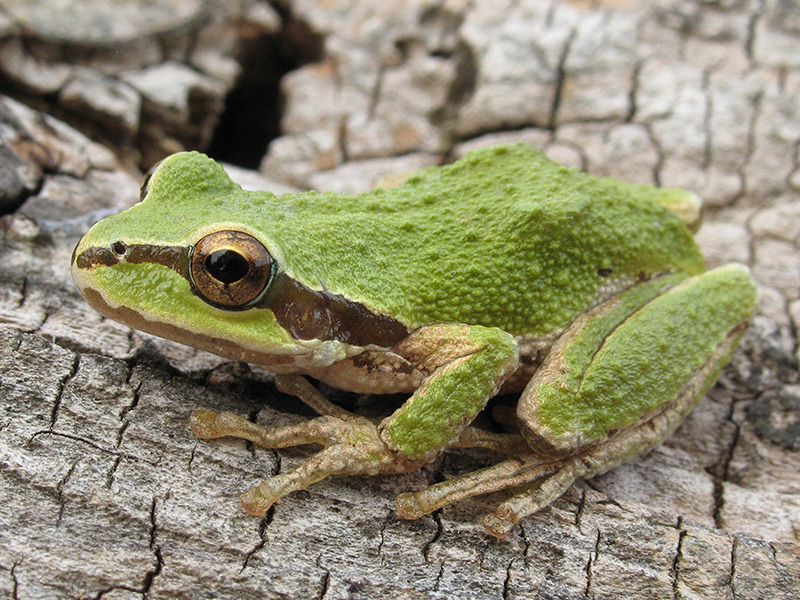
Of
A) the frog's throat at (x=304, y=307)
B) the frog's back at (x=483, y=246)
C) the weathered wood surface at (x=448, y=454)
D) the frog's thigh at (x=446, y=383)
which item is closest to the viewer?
the weathered wood surface at (x=448, y=454)

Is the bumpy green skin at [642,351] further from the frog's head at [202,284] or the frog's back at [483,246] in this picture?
the frog's head at [202,284]

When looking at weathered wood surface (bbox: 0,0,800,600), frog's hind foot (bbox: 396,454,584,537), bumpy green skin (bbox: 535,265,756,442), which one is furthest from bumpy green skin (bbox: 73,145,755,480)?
weathered wood surface (bbox: 0,0,800,600)

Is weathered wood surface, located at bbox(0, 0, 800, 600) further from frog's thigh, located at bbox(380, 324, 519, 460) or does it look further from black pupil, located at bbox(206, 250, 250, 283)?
black pupil, located at bbox(206, 250, 250, 283)

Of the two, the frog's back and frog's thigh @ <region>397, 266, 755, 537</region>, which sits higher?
the frog's back

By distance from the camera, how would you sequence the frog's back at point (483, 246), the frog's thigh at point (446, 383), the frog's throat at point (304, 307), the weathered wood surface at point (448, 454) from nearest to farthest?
1. the weathered wood surface at point (448, 454)
2. the frog's throat at point (304, 307)
3. the frog's thigh at point (446, 383)
4. the frog's back at point (483, 246)

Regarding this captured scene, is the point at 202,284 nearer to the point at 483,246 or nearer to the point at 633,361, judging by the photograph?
the point at 483,246

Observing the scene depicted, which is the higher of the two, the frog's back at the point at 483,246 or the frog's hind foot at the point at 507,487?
the frog's back at the point at 483,246

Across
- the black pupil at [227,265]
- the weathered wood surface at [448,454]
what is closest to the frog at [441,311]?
the black pupil at [227,265]
